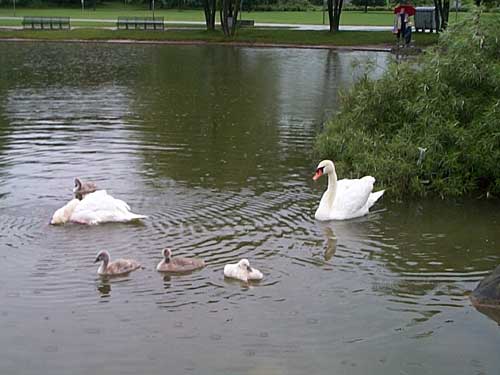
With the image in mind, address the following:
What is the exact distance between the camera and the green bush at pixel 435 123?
1388cm

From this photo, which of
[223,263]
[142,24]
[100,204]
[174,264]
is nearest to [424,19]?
[142,24]

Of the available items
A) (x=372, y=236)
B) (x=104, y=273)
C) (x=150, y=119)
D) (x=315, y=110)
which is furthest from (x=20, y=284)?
(x=315, y=110)

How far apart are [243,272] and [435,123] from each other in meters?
6.11

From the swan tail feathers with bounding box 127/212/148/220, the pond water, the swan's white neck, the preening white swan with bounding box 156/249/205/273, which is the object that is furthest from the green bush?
the preening white swan with bounding box 156/249/205/273

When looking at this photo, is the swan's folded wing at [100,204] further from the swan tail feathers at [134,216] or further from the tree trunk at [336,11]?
the tree trunk at [336,11]

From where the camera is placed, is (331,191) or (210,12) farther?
(210,12)

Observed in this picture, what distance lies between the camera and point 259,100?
24703mm

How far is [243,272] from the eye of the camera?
9.62 m

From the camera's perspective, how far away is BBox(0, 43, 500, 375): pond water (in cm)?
814

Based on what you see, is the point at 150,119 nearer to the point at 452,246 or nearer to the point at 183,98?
the point at 183,98

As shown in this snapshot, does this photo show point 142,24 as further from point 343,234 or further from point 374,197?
point 343,234

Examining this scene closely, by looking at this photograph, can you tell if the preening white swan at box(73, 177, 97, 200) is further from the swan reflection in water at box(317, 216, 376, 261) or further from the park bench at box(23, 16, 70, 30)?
the park bench at box(23, 16, 70, 30)

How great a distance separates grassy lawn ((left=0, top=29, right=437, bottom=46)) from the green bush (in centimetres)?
3319

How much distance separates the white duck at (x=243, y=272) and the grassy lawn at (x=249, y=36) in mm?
39984
